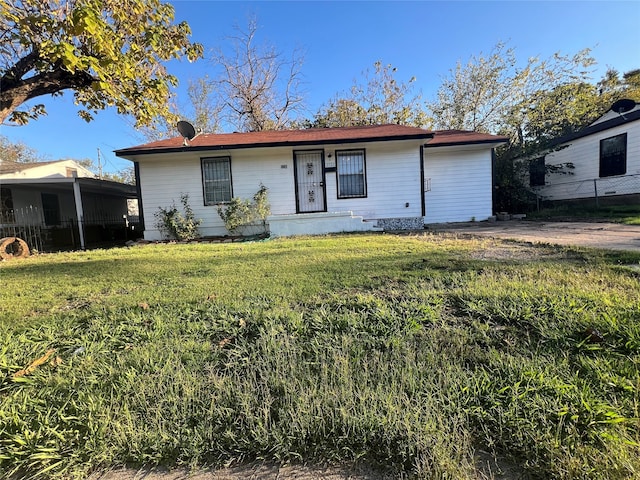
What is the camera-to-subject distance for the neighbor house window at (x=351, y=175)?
1115cm

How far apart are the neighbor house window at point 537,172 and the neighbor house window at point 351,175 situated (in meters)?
9.78

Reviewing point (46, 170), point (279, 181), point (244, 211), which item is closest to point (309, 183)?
point (279, 181)

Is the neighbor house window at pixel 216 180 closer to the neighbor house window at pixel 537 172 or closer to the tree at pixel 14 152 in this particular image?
the neighbor house window at pixel 537 172

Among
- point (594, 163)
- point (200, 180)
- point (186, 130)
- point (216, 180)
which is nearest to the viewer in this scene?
point (186, 130)

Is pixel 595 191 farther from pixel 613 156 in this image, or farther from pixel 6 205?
pixel 6 205

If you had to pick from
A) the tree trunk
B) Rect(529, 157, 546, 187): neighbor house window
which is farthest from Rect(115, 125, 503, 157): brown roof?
Rect(529, 157, 546, 187): neighbor house window

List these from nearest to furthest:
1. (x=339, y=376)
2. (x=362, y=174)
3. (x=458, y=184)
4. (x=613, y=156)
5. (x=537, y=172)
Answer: (x=339, y=376) < (x=362, y=174) < (x=458, y=184) < (x=613, y=156) < (x=537, y=172)

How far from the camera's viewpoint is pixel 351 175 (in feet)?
36.8

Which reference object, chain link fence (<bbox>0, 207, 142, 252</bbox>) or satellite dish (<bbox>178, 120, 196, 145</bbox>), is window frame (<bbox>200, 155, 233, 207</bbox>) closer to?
satellite dish (<bbox>178, 120, 196, 145</bbox>)

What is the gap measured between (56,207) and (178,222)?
1091cm

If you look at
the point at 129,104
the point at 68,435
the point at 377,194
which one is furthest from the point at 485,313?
the point at 377,194

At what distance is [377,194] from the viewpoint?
11180 mm

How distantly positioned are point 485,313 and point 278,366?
1.83m

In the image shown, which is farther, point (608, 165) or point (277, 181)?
point (608, 165)
